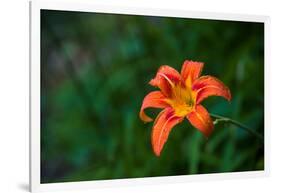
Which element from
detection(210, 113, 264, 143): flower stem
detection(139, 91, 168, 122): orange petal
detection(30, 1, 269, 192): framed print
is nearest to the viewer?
detection(30, 1, 269, 192): framed print

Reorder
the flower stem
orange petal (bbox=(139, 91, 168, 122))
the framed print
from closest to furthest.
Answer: the framed print
orange petal (bbox=(139, 91, 168, 122))
the flower stem

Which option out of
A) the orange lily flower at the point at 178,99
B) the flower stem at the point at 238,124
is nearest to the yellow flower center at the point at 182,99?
the orange lily flower at the point at 178,99

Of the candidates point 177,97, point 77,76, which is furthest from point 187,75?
point 77,76

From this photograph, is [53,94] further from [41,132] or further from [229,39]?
[229,39]

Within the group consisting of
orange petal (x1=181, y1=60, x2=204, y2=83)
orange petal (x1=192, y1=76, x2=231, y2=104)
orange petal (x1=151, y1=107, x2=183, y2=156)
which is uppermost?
orange petal (x1=181, y1=60, x2=204, y2=83)

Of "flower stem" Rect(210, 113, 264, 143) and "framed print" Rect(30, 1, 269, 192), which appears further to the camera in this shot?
"flower stem" Rect(210, 113, 264, 143)

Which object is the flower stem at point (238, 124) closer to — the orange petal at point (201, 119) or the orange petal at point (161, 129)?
the orange petal at point (201, 119)

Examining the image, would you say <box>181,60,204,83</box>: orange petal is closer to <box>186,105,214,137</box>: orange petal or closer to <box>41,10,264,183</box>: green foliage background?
<box>41,10,264,183</box>: green foliage background

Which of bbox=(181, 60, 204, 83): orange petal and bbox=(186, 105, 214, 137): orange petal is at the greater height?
bbox=(181, 60, 204, 83): orange petal

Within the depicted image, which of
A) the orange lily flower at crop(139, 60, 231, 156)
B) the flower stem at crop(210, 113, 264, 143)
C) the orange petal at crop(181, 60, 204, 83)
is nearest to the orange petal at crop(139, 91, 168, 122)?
the orange lily flower at crop(139, 60, 231, 156)
